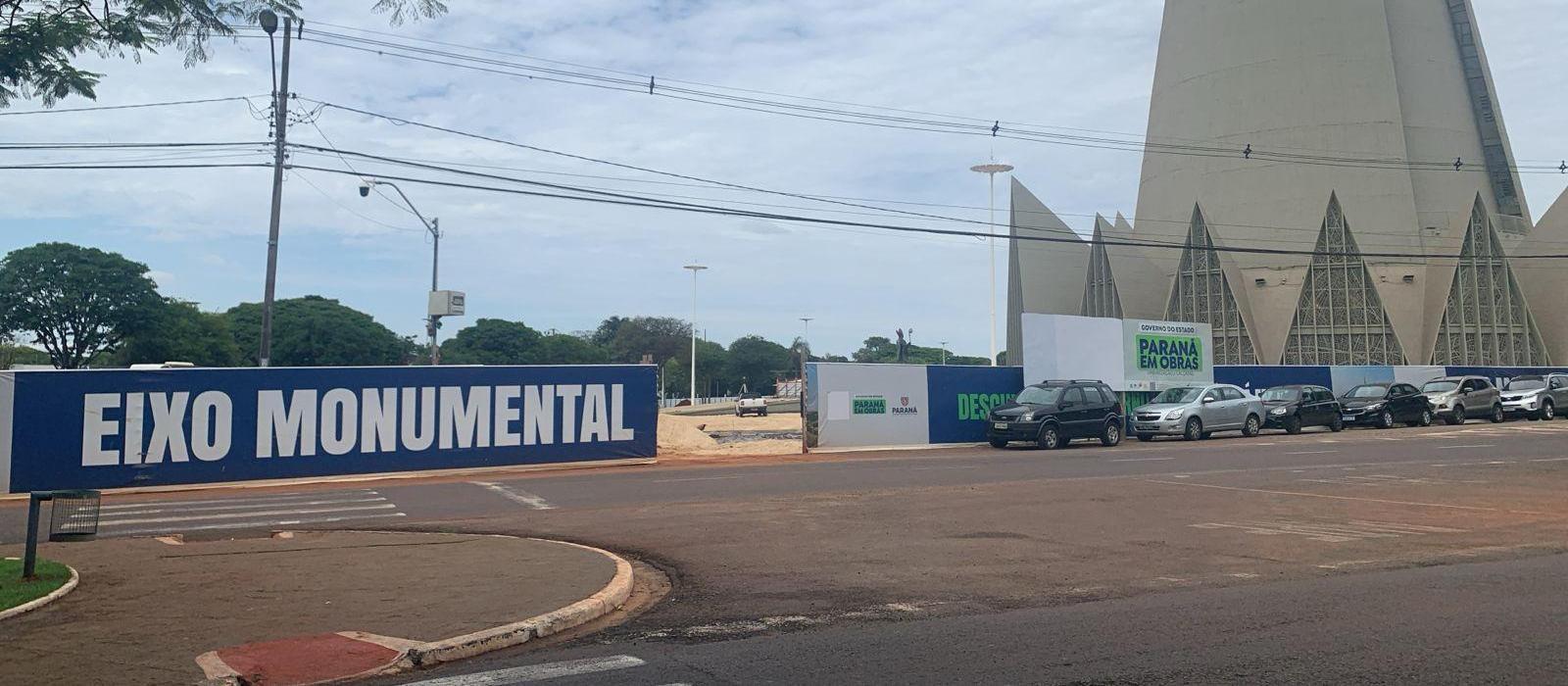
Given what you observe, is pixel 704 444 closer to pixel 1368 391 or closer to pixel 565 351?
pixel 1368 391

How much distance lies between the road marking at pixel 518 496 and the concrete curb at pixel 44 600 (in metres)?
6.92

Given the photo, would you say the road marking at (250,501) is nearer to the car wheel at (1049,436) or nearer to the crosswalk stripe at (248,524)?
the crosswalk stripe at (248,524)

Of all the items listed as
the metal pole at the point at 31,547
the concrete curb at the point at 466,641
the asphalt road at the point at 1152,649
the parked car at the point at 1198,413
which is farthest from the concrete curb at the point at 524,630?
the parked car at the point at 1198,413

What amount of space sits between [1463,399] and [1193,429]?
48.1ft

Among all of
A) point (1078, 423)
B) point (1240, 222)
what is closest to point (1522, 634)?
point (1078, 423)

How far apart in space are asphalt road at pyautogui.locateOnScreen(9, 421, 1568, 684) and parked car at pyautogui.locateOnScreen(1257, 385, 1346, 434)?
41.6ft

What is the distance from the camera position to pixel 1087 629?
7078mm

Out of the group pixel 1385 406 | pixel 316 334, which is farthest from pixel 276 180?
pixel 316 334

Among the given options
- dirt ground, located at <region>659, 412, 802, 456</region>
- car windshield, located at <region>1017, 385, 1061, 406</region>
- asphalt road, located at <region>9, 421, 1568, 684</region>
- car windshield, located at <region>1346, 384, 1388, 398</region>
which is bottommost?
asphalt road, located at <region>9, 421, 1568, 684</region>

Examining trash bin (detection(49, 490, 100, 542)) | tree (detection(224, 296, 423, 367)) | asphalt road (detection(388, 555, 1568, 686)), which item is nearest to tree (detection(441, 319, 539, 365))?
tree (detection(224, 296, 423, 367))

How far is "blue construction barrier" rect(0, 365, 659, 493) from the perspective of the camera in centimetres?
1939

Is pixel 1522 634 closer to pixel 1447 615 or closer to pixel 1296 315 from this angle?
pixel 1447 615

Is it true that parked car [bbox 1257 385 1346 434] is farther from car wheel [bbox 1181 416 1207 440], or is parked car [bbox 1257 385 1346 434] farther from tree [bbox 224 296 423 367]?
tree [bbox 224 296 423 367]

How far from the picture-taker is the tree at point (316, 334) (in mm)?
72625
